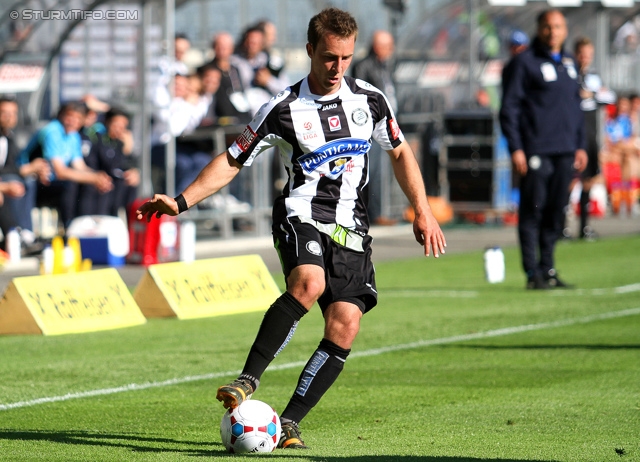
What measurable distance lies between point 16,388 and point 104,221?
27.0 ft

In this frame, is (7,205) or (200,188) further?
(7,205)

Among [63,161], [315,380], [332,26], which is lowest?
[63,161]

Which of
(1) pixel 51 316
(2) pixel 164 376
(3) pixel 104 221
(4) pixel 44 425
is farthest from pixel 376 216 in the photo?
(4) pixel 44 425

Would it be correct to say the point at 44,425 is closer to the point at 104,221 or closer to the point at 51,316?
the point at 51,316

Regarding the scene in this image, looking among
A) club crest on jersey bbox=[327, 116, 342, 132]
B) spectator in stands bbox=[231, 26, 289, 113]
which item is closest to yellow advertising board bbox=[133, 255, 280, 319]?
club crest on jersey bbox=[327, 116, 342, 132]

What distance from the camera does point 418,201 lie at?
634 centimetres

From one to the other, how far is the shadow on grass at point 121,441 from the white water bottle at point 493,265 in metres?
8.16

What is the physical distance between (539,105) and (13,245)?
250 inches

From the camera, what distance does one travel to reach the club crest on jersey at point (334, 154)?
6.13 meters

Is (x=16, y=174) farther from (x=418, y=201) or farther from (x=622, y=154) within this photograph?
(x=622, y=154)

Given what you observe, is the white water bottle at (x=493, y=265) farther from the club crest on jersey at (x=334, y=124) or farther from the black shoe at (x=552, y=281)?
the club crest on jersey at (x=334, y=124)

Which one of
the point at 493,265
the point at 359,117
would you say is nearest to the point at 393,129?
the point at 359,117

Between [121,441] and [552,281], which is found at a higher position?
[121,441]

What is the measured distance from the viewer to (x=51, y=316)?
10547 mm
